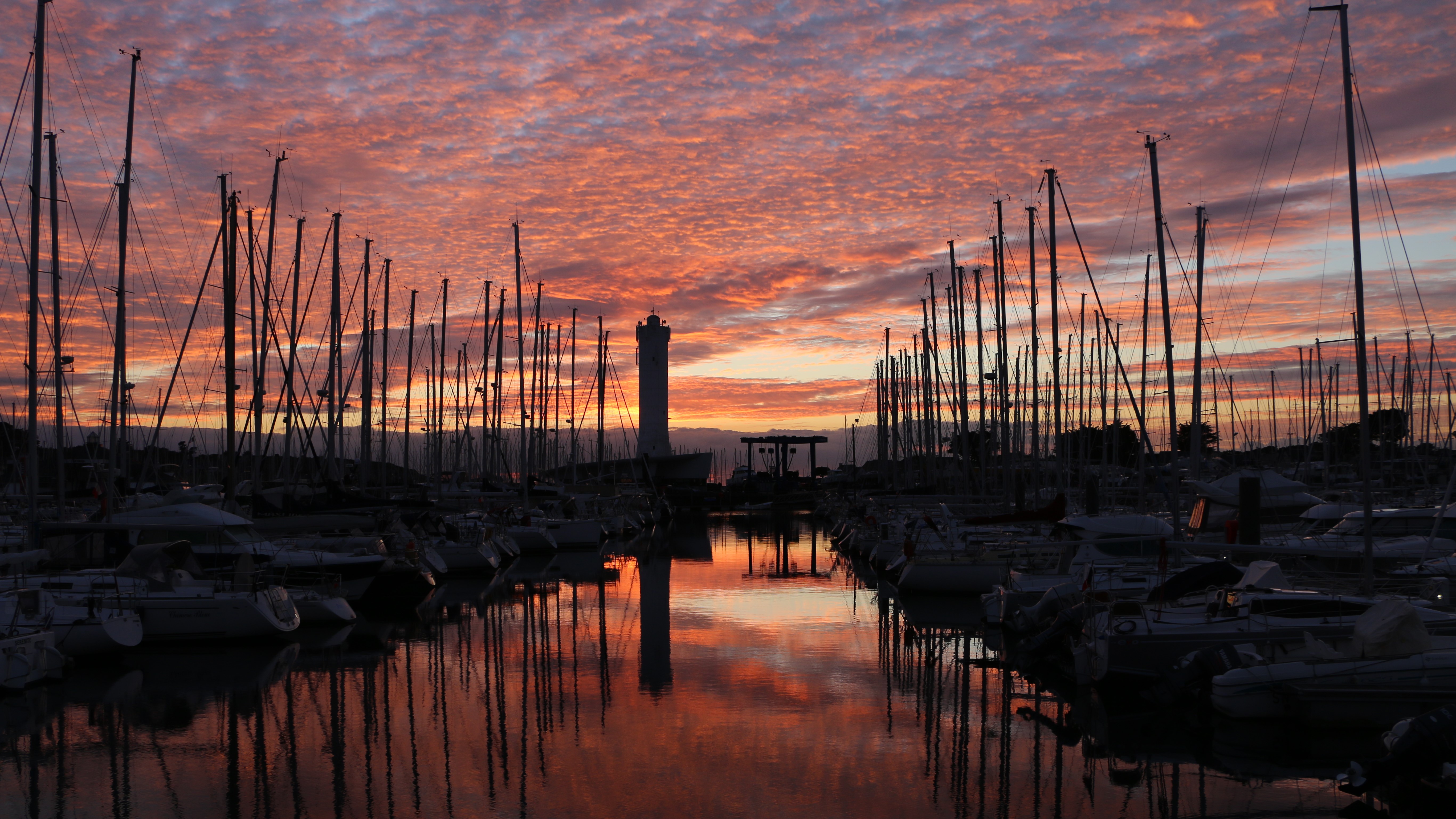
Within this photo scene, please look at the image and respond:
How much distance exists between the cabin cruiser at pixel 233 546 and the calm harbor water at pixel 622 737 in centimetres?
346

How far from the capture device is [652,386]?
91.4 m

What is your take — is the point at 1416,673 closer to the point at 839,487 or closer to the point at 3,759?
the point at 3,759

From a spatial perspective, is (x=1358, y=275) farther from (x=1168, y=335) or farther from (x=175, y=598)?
(x=175, y=598)

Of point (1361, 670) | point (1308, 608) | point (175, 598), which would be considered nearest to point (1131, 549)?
point (1308, 608)

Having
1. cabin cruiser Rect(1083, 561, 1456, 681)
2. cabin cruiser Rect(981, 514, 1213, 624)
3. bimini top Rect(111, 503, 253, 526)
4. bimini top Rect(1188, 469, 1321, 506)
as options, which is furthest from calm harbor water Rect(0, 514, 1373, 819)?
bimini top Rect(1188, 469, 1321, 506)

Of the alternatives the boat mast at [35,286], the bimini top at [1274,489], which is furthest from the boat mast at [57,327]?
the bimini top at [1274,489]

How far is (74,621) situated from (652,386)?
73149 mm

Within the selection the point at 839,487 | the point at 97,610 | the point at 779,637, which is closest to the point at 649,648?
the point at 779,637

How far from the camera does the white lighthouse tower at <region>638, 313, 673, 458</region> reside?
90750 millimetres

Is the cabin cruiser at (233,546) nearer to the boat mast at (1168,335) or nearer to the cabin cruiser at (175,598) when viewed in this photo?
the cabin cruiser at (175,598)

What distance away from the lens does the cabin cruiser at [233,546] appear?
79.7ft

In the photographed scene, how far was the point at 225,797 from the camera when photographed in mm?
11367

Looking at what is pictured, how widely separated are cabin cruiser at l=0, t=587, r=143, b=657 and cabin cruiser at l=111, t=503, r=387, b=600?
3.67 meters

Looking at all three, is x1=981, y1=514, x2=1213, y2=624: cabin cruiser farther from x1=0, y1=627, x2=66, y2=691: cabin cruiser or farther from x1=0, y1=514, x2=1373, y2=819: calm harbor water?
x1=0, y1=627, x2=66, y2=691: cabin cruiser
